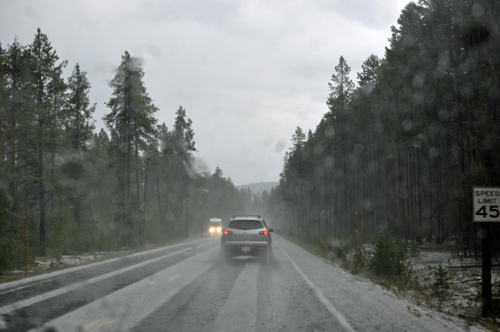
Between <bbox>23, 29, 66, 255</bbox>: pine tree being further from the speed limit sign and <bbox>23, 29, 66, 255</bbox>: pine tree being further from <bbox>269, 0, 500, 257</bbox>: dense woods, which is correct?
the speed limit sign

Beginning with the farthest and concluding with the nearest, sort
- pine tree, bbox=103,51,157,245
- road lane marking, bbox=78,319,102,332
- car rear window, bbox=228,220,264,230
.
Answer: pine tree, bbox=103,51,157,245 → car rear window, bbox=228,220,264,230 → road lane marking, bbox=78,319,102,332

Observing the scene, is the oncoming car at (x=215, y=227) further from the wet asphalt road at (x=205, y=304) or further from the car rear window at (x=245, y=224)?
the wet asphalt road at (x=205, y=304)

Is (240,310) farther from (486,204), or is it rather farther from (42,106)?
(42,106)

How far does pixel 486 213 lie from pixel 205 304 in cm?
557

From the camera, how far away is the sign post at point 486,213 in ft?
24.6

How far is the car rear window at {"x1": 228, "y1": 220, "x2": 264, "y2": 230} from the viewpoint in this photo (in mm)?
17828

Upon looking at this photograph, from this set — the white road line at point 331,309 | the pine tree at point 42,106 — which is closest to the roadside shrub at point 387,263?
the white road line at point 331,309

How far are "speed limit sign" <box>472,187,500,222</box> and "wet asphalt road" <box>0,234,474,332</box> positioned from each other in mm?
1948

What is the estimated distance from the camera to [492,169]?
1409cm

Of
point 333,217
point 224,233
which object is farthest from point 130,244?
point 333,217

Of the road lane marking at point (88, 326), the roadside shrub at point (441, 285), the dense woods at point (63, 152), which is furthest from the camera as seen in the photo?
the dense woods at point (63, 152)

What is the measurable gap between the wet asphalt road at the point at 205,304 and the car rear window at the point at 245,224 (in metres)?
4.77

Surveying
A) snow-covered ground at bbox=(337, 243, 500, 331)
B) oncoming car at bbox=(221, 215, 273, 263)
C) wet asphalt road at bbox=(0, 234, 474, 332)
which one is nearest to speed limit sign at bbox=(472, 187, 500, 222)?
snow-covered ground at bbox=(337, 243, 500, 331)

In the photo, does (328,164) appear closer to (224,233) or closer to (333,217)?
(333,217)
